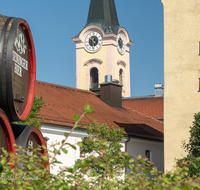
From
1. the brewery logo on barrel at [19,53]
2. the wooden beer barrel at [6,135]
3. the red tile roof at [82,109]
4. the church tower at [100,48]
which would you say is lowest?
the wooden beer barrel at [6,135]

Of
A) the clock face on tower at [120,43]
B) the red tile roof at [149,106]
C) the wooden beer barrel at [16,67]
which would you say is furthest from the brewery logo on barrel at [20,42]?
the clock face on tower at [120,43]

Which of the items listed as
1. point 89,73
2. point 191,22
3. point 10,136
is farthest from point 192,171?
point 89,73

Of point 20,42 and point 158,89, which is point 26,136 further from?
point 158,89

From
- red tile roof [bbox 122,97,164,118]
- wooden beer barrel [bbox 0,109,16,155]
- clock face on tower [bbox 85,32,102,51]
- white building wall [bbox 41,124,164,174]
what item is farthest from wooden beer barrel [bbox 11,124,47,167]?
clock face on tower [bbox 85,32,102,51]

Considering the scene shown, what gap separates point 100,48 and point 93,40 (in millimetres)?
1527

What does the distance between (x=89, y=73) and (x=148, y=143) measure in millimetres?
36378

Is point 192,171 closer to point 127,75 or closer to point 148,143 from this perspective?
point 148,143

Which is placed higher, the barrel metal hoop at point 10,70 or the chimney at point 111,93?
the chimney at point 111,93

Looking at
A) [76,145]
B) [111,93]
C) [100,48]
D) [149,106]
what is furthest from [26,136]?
[100,48]

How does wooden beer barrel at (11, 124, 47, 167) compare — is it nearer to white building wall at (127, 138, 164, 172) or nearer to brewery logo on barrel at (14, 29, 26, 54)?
brewery logo on barrel at (14, 29, 26, 54)

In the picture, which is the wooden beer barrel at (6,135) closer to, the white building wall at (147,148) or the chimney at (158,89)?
the white building wall at (147,148)

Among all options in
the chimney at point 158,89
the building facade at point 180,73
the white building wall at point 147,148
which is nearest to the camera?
the building facade at point 180,73

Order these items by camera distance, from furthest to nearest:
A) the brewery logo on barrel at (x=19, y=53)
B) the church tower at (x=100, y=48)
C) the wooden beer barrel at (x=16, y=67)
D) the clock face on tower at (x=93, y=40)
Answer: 1. the clock face on tower at (x=93, y=40)
2. the church tower at (x=100, y=48)
3. the brewery logo on barrel at (x=19, y=53)
4. the wooden beer barrel at (x=16, y=67)

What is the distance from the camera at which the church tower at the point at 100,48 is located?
2309 inches
